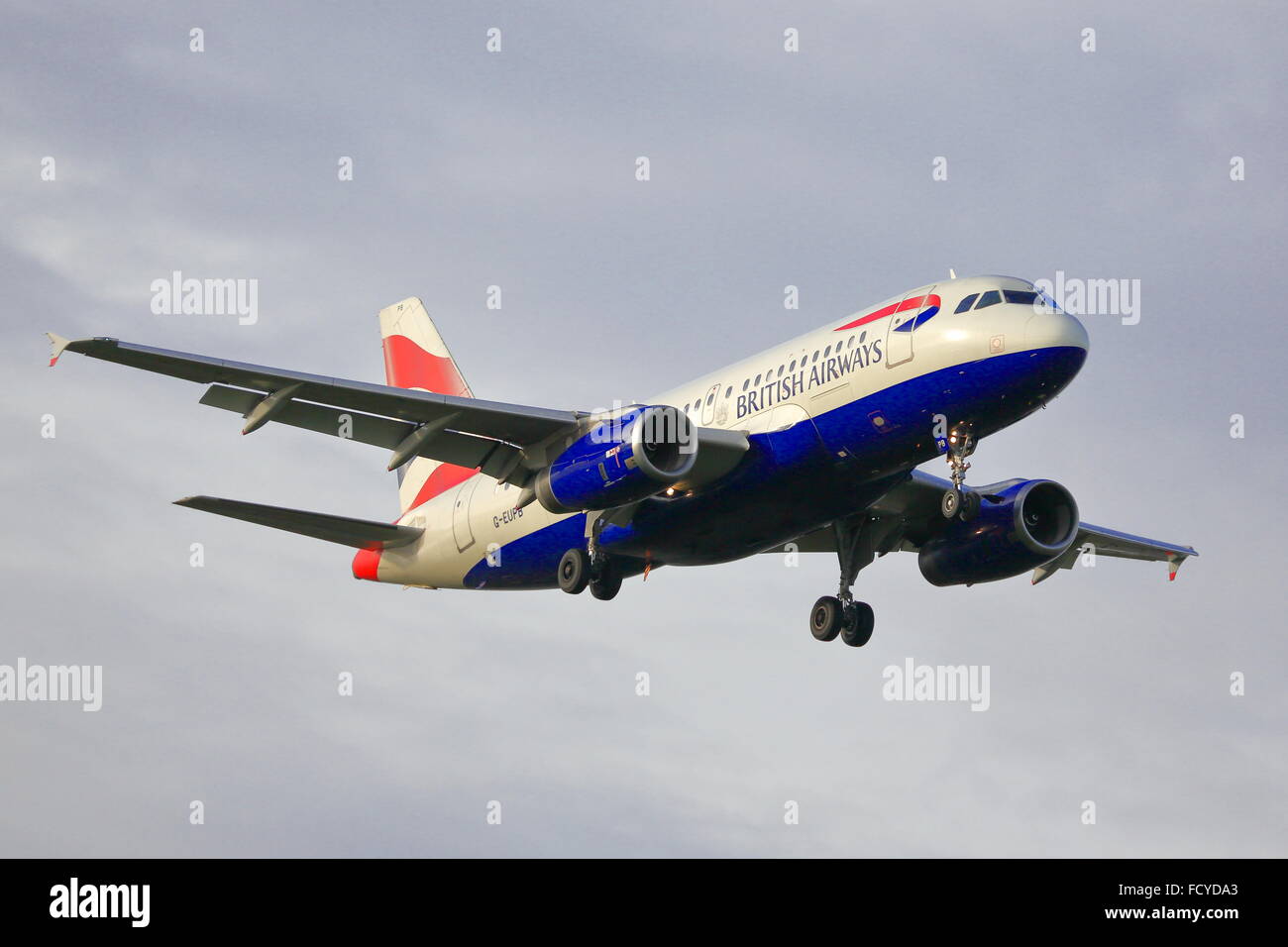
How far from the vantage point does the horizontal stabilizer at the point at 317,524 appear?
40625 mm

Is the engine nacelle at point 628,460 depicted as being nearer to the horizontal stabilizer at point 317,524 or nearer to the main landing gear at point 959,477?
the main landing gear at point 959,477

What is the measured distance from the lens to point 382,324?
54.8 metres

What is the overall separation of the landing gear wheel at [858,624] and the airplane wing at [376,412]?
8.61 m

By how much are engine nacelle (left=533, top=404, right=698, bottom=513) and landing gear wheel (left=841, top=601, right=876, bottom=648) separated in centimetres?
741

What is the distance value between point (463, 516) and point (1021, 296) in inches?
646

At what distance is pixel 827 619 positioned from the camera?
4234 cm

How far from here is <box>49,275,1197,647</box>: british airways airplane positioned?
117ft

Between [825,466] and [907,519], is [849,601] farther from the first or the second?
[825,466]

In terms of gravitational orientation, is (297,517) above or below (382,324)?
below

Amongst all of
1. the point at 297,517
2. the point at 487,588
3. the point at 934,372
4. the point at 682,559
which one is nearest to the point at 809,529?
the point at 682,559

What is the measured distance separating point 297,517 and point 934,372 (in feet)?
55.5

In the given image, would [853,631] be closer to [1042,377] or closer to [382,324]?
[1042,377]

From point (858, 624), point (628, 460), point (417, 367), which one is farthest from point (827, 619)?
point (417, 367)

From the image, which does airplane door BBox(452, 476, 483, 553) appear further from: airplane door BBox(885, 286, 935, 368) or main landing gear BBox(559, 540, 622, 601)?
airplane door BBox(885, 286, 935, 368)
